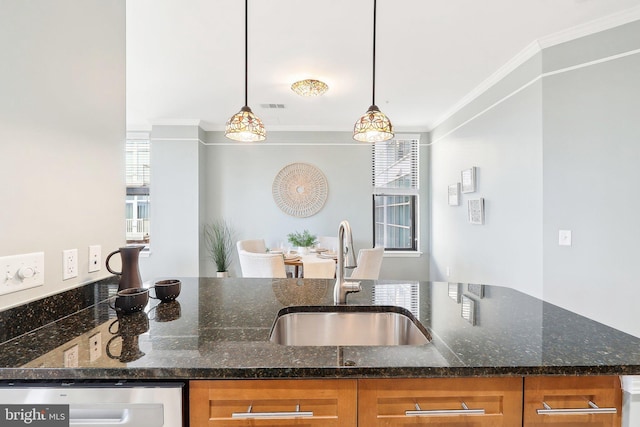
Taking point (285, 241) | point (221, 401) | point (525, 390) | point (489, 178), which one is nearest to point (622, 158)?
point (489, 178)

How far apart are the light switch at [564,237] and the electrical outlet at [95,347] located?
2.74 meters

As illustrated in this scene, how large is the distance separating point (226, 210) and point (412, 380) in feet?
13.8

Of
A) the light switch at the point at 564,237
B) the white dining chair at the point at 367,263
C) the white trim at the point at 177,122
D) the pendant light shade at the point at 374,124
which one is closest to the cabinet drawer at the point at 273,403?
the pendant light shade at the point at 374,124

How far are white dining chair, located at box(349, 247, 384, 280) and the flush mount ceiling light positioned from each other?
168 cm

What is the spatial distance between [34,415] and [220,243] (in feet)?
12.5

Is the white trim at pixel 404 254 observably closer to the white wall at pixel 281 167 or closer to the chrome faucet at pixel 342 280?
the white wall at pixel 281 167

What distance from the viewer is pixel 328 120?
4.24 metres

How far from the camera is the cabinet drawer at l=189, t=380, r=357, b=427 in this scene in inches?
28.7

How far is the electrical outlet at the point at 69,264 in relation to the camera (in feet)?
3.47

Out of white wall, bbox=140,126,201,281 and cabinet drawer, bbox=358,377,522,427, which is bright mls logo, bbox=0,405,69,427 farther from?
white wall, bbox=140,126,201,281

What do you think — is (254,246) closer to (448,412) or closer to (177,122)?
(177,122)

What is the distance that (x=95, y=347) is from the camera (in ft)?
2.68

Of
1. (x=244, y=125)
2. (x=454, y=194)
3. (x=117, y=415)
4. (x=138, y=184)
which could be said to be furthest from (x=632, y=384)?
(x=138, y=184)

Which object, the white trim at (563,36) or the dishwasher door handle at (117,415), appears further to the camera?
the white trim at (563,36)
